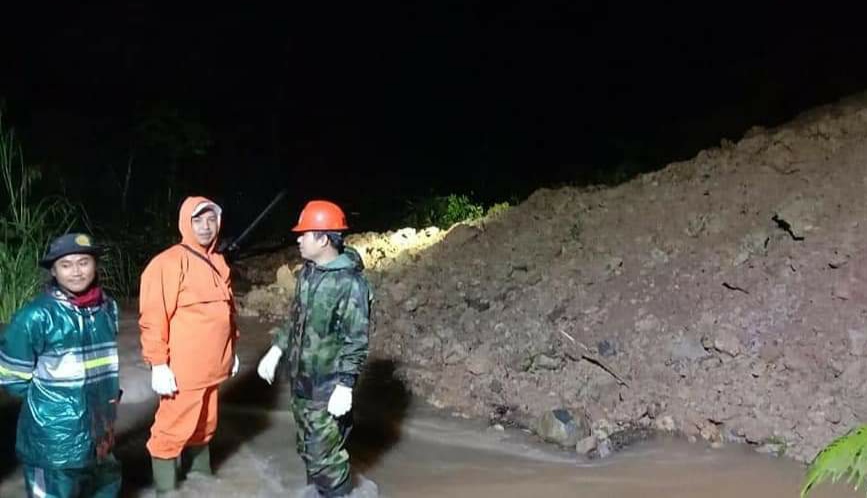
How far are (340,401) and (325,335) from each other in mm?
316

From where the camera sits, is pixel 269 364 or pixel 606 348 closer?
pixel 269 364

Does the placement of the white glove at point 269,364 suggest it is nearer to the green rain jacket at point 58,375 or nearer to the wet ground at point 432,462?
the wet ground at point 432,462

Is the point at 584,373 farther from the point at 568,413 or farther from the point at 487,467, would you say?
the point at 487,467

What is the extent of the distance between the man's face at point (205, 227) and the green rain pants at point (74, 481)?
41.7 inches

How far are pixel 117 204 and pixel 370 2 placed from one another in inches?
384

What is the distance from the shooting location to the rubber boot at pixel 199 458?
478cm

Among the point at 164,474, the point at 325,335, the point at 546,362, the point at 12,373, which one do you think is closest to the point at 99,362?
the point at 12,373

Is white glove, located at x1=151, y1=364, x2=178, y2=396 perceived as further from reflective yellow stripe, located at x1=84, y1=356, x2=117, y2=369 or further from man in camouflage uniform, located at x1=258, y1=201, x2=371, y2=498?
man in camouflage uniform, located at x1=258, y1=201, x2=371, y2=498

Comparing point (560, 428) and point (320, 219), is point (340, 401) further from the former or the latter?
point (560, 428)

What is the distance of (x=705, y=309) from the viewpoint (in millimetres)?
6645

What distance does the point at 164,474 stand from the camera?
451 centimetres

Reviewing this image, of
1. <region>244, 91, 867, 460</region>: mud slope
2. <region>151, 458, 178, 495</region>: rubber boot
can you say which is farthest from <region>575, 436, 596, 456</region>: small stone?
<region>151, 458, 178, 495</region>: rubber boot

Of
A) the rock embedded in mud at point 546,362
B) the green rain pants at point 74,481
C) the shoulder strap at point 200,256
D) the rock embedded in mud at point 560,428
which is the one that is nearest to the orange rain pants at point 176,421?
the green rain pants at point 74,481

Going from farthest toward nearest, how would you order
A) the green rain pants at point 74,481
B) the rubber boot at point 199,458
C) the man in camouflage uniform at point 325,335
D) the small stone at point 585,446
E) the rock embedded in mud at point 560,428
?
the rock embedded in mud at point 560,428 < the small stone at point 585,446 < the rubber boot at point 199,458 < the man in camouflage uniform at point 325,335 < the green rain pants at point 74,481
